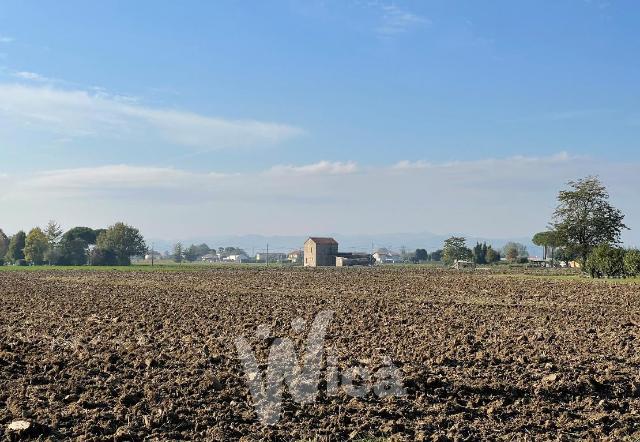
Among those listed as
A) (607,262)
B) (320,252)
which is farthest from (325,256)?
(607,262)

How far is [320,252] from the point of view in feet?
500

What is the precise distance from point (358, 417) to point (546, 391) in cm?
405

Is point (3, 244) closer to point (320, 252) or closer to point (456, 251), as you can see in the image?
point (320, 252)

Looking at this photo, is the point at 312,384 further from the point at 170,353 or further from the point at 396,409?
the point at 170,353

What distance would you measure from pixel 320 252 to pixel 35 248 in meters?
61.3

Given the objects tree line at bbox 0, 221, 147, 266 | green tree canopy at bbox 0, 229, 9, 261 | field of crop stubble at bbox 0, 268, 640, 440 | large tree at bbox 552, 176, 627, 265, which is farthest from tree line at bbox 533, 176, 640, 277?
green tree canopy at bbox 0, 229, 9, 261

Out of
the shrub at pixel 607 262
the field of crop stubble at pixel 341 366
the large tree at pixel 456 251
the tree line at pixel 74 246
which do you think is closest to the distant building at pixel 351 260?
the large tree at pixel 456 251

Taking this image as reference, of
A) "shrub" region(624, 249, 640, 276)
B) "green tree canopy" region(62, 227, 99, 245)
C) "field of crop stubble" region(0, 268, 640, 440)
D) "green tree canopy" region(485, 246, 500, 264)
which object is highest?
"green tree canopy" region(62, 227, 99, 245)

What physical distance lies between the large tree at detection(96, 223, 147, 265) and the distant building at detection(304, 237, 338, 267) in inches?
1580

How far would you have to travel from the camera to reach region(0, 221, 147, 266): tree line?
141750mm

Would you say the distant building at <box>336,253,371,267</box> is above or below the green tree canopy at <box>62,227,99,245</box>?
below

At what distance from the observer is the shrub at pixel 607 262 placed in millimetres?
61031

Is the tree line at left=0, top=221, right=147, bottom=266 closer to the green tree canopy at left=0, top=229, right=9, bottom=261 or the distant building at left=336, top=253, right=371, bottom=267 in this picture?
the green tree canopy at left=0, top=229, right=9, bottom=261

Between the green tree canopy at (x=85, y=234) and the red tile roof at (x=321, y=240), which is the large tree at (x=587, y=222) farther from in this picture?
the green tree canopy at (x=85, y=234)
